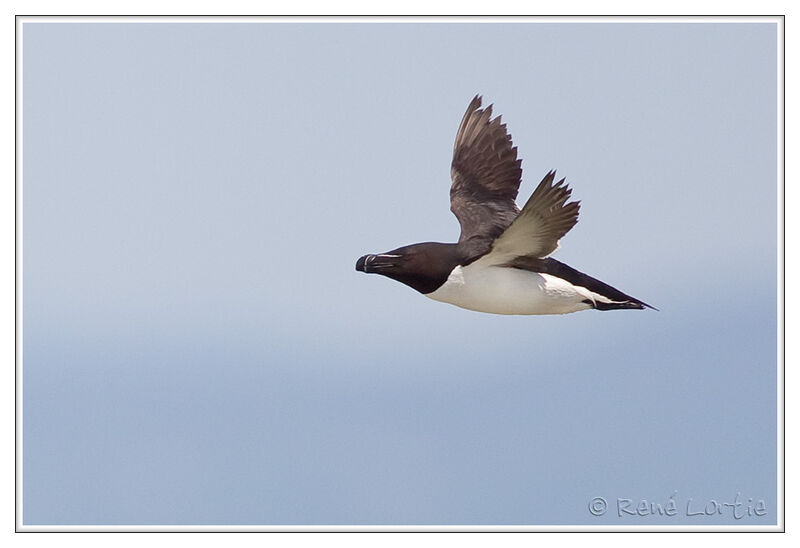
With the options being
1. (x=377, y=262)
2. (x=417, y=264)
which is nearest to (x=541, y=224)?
(x=417, y=264)

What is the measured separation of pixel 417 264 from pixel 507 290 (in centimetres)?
66

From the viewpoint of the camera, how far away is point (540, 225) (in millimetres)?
8008

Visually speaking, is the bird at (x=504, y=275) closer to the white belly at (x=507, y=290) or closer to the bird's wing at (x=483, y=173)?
the white belly at (x=507, y=290)

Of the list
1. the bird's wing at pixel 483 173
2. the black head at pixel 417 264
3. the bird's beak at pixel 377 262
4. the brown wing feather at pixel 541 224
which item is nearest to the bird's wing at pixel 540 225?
the brown wing feather at pixel 541 224

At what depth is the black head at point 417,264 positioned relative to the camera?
28.0 ft

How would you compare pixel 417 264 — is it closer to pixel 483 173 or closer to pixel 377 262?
pixel 377 262

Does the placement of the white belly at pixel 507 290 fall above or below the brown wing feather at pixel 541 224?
below

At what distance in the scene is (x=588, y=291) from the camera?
340 inches

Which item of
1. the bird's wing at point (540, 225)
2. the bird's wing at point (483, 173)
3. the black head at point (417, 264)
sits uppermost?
the bird's wing at point (483, 173)

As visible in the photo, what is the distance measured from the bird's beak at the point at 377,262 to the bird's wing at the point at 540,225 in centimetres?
70

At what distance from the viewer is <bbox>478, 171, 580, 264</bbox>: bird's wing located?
772 centimetres

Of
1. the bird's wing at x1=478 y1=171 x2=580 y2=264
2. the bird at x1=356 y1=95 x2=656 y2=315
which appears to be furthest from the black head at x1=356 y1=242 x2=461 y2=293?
the bird's wing at x1=478 y1=171 x2=580 y2=264
